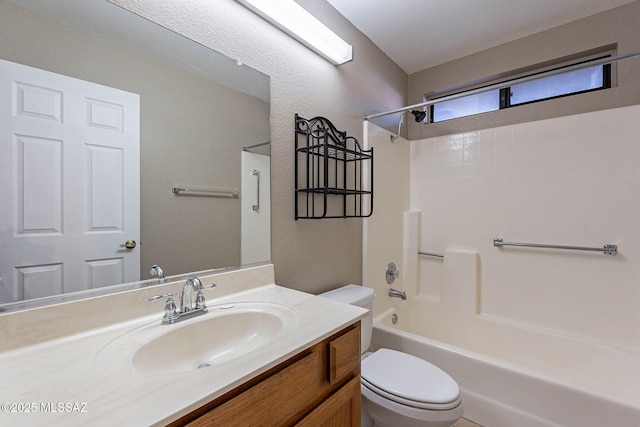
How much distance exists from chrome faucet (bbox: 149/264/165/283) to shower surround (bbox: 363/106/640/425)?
1300mm

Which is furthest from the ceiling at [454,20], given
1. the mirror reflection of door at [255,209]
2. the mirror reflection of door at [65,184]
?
the mirror reflection of door at [65,184]

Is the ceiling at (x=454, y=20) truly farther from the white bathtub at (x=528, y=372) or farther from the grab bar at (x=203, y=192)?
the white bathtub at (x=528, y=372)

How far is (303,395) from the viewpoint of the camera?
2.45 feet

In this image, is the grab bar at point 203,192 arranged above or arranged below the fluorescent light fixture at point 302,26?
below

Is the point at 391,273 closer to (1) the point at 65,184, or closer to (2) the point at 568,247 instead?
(2) the point at 568,247

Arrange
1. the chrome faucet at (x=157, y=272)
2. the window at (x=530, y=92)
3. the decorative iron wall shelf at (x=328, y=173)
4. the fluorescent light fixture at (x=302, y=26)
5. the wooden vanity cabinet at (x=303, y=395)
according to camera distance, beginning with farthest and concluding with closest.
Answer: the window at (x=530, y=92) → the decorative iron wall shelf at (x=328, y=173) → the fluorescent light fixture at (x=302, y=26) → the chrome faucet at (x=157, y=272) → the wooden vanity cabinet at (x=303, y=395)

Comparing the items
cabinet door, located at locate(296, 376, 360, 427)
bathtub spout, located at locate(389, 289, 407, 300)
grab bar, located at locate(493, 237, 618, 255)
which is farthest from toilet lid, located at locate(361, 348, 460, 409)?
grab bar, located at locate(493, 237, 618, 255)

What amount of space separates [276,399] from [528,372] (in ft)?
4.49

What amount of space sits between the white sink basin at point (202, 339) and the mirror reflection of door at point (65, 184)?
0.24 metres

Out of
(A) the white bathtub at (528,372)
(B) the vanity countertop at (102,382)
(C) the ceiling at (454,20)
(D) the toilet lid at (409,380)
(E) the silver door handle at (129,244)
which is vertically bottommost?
(A) the white bathtub at (528,372)

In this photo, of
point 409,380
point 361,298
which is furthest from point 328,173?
point 409,380

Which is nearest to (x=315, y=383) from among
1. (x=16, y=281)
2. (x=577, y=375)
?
(x=16, y=281)

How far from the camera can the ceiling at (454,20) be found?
5.47 ft

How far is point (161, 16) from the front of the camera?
0.98 metres
